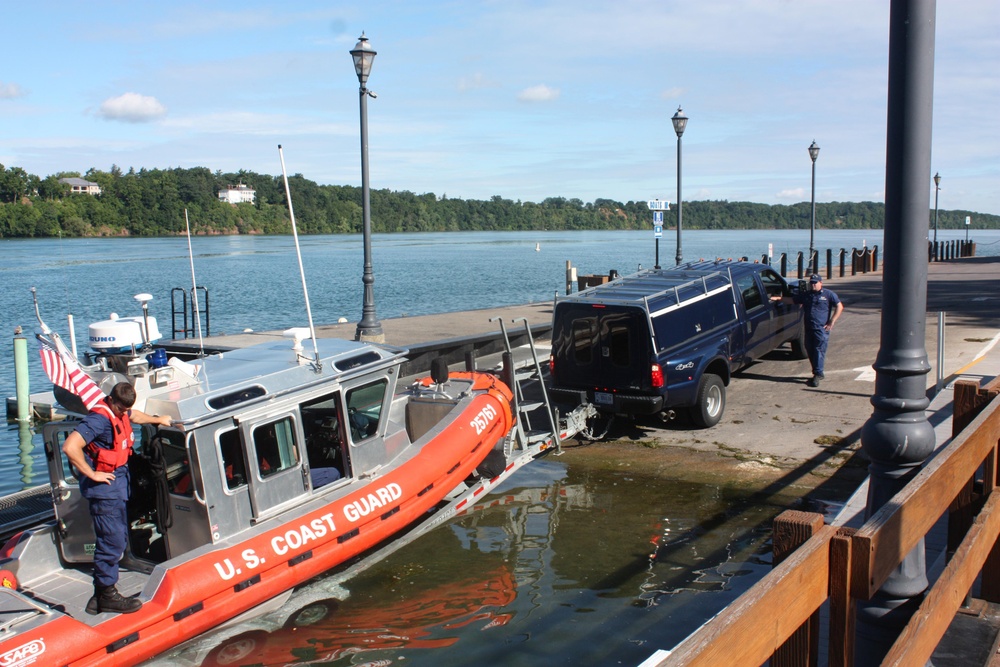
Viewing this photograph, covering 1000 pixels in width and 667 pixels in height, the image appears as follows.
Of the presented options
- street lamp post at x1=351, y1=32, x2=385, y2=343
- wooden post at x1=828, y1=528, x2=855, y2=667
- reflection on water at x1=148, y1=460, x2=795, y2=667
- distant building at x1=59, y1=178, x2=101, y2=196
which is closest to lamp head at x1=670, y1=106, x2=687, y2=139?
street lamp post at x1=351, y1=32, x2=385, y2=343

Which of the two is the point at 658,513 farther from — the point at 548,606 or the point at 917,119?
the point at 917,119

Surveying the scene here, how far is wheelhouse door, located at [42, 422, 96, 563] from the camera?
24.2ft

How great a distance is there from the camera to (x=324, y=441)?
8.33 metres

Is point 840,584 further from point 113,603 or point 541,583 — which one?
point 541,583

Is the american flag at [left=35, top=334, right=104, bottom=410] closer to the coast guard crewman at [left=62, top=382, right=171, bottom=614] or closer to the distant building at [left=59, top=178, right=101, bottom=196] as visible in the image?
the coast guard crewman at [left=62, top=382, right=171, bottom=614]

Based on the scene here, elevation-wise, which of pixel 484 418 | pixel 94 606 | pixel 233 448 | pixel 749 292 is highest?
pixel 749 292

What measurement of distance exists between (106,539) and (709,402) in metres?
8.23

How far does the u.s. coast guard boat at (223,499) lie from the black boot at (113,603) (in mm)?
45

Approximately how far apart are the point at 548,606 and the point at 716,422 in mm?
5380

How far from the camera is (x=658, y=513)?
9602 mm

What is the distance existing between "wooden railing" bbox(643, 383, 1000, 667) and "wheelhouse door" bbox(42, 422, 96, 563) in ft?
19.8

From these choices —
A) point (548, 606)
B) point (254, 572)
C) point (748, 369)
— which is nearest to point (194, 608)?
point (254, 572)

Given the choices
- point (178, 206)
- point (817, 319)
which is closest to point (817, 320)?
point (817, 319)

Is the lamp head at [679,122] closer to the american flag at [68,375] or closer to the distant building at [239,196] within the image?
the american flag at [68,375]
